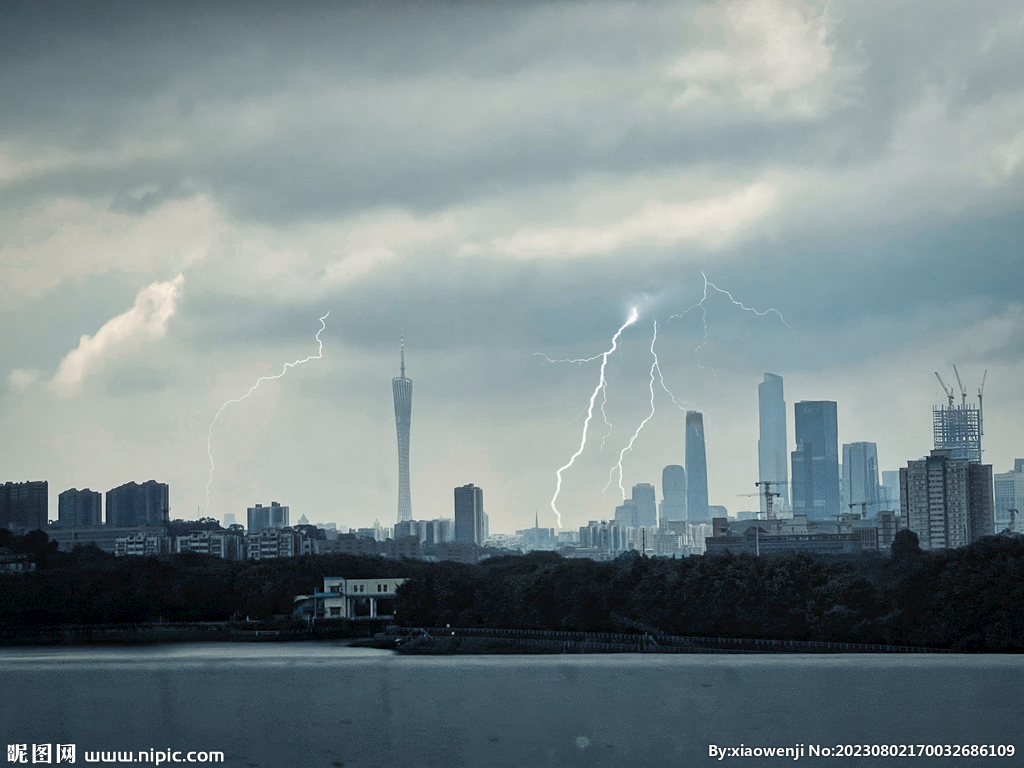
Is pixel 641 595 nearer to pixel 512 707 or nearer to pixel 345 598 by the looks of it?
pixel 345 598

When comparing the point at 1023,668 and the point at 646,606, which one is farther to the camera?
the point at 646,606

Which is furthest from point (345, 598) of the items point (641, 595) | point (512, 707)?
point (512, 707)

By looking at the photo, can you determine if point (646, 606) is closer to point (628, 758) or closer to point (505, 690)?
point (505, 690)

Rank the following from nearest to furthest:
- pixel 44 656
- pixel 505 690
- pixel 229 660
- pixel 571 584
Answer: pixel 505 690
pixel 229 660
pixel 44 656
pixel 571 584

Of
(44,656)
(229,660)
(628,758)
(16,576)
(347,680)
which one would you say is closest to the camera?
(628,758)

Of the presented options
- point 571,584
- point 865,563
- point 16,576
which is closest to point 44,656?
point 16,576

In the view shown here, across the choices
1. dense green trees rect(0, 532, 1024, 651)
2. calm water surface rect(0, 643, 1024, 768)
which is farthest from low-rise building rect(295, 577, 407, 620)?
calm water surface rect(0, 643, 1024, 768)
